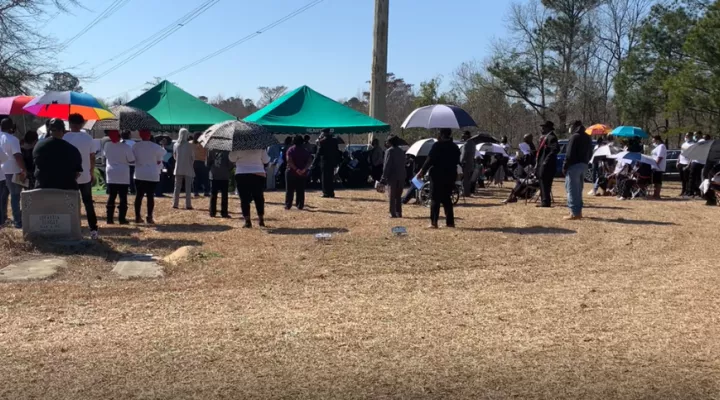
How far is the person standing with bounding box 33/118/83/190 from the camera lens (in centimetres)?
1000

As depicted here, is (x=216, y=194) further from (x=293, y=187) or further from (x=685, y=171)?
(x=685, y=171)

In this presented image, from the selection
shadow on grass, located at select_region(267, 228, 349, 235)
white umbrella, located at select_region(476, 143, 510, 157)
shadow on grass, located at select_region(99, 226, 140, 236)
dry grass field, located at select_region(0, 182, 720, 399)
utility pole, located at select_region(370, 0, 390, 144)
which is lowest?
dry grass field, located at select_region(0, 182, 720, 399)

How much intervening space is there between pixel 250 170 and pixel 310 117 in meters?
9.90

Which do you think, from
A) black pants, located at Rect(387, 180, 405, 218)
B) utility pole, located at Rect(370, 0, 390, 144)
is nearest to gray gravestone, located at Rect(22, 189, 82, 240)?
black pants, located at Rect(387, 180, 405, 218)

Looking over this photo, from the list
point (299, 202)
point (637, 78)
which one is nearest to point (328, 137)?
point (299, 202)

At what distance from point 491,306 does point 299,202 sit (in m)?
9.29

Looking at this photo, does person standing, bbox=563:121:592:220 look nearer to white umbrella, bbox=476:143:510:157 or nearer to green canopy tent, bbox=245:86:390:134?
green canopy tent, bbox=245:86:390:134

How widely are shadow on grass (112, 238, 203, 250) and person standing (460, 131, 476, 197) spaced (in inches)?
326

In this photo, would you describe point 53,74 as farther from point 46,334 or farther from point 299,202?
point 46,334

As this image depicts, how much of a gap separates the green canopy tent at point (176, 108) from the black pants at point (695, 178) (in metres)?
13.3

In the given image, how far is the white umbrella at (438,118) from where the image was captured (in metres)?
17.0

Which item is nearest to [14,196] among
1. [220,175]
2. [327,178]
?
[220,175]

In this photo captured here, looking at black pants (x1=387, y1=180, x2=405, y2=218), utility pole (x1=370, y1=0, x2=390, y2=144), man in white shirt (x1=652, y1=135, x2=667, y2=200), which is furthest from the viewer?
utility pole (x1=370, y1=0, x2=390, y2=144)

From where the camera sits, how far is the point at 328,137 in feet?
62.1
